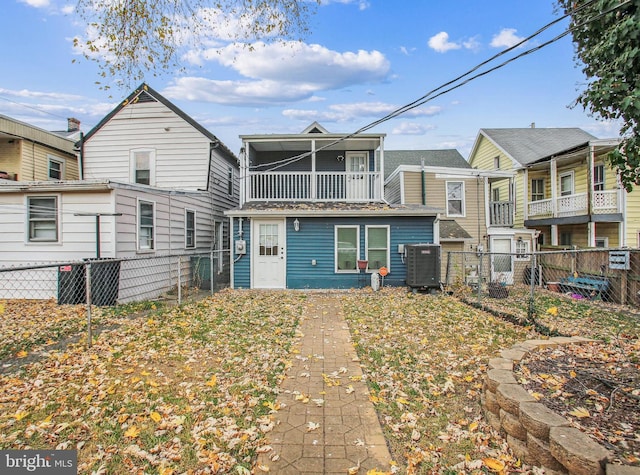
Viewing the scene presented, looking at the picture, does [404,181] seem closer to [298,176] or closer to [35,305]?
[298,176]

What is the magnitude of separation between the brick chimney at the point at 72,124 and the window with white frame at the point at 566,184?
2574 centimetres

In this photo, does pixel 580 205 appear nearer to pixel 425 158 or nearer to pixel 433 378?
pixel 425 158

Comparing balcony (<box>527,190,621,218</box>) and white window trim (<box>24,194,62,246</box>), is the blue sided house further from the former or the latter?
balcony (<box>527,190,621,218</box>)

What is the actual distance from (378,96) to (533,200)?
13315 mm

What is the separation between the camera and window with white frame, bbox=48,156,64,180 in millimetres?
15219

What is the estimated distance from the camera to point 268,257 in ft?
36.0

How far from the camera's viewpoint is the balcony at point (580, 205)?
13.5 meters

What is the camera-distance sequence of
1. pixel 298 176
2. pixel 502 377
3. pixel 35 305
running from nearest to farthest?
pixel 502 377 < pixel 35 305 < pixel 298 176

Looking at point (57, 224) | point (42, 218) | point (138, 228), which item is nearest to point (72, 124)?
point (42, 218)

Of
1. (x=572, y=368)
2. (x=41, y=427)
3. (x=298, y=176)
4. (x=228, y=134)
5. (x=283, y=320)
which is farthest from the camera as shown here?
(x=228, y=134)

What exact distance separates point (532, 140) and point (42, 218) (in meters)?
22.1

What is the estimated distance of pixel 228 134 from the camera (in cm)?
1370

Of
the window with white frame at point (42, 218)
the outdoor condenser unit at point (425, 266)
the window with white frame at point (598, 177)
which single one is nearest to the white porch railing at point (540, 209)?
the window with white frame at point (598, 177)

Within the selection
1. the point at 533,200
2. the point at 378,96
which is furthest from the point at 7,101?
the point at 533,200
